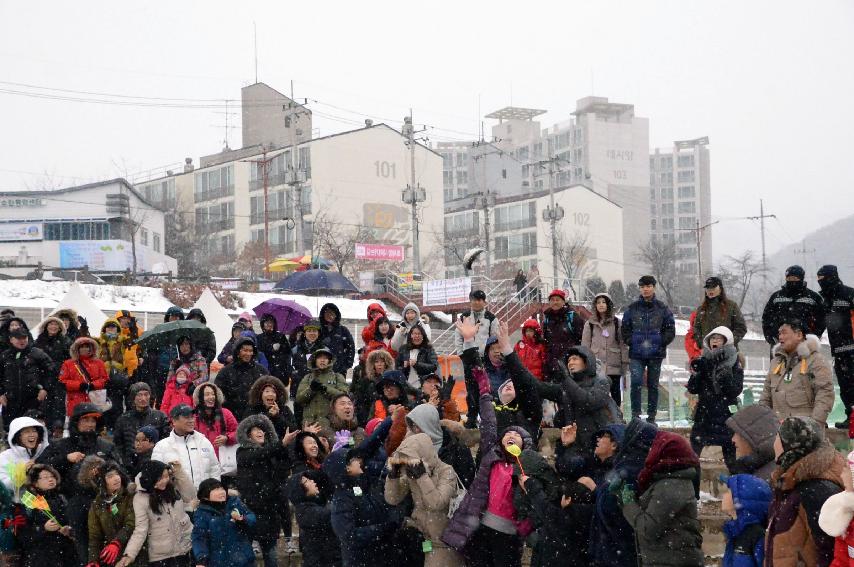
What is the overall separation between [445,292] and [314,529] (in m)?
25.9

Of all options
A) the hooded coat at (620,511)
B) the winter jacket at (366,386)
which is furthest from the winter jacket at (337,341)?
the hooded coat at (620,511)

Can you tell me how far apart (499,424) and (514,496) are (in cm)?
191

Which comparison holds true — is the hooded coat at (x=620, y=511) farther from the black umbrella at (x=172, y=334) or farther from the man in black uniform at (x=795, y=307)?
the black umbrella at (x=172, y=334)

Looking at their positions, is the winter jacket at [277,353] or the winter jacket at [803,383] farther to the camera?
the winter jacket at [277,353]

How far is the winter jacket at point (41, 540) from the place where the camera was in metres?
9.05

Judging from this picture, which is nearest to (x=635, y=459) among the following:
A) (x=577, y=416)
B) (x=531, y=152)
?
(x=577, y=416)

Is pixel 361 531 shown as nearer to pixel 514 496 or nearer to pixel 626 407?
pixel 514 496

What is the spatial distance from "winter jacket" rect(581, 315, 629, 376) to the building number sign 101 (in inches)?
2347

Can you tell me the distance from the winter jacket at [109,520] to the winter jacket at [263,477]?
93 centimetres

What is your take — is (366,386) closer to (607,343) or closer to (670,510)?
(607,343)

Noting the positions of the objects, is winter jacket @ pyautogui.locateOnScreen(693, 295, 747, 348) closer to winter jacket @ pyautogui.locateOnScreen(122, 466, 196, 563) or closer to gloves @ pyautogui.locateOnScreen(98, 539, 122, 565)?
winter jacket @ pyautogui.locateOnScreen(122, 466, 196, 563)

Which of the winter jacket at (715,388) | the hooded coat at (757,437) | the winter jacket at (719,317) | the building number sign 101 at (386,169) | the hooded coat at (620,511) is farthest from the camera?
the building number sign 101 at (386,169)

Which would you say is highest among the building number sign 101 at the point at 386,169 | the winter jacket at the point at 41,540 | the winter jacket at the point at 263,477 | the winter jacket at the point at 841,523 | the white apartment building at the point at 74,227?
the building number sign 101 at the point at 386,169

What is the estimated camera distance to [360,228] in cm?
6969
